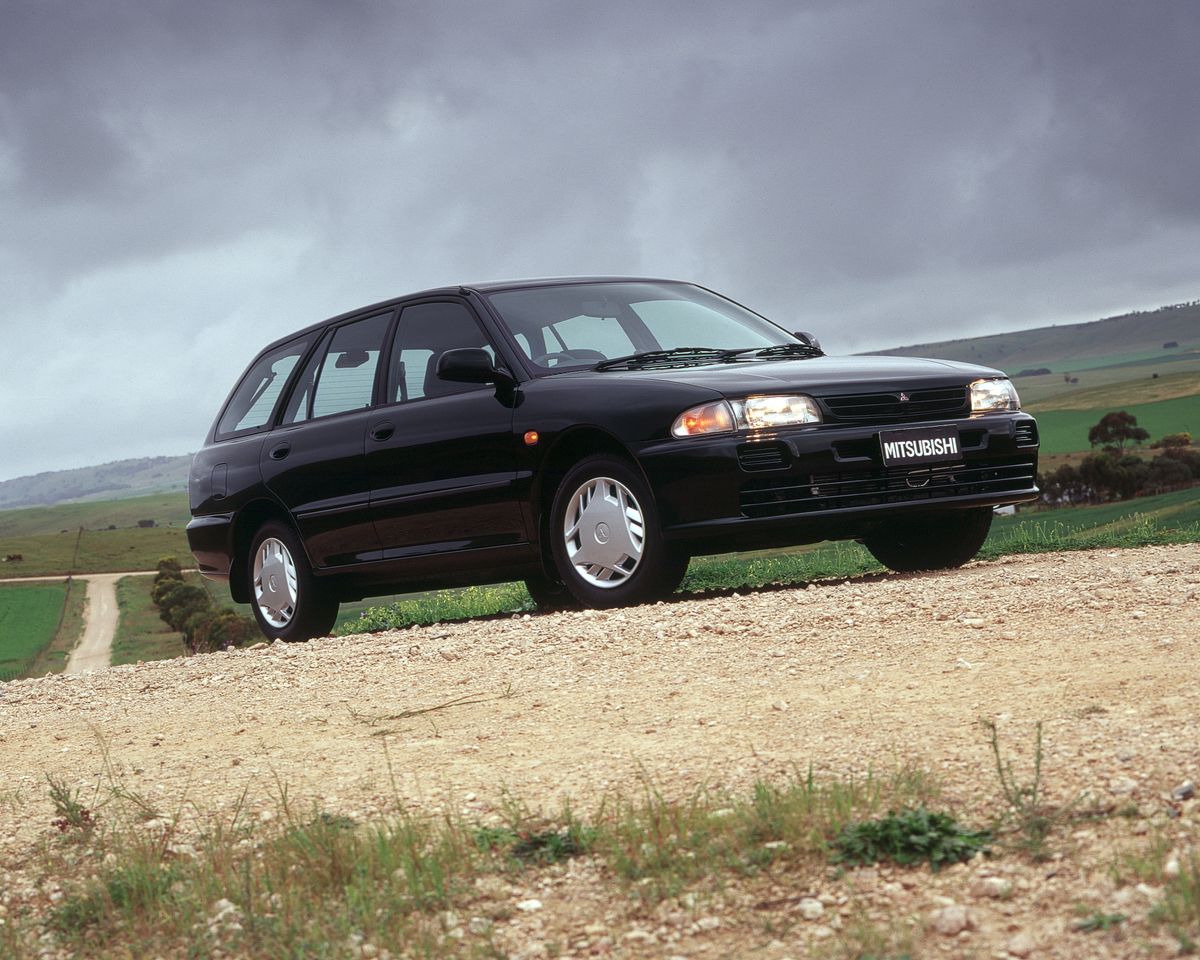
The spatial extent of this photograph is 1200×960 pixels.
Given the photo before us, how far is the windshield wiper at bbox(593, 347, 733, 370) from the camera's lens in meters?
7.75

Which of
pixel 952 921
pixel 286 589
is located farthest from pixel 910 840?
pixel 286 589

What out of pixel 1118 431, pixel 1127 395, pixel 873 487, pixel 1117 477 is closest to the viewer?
pixel 873 487

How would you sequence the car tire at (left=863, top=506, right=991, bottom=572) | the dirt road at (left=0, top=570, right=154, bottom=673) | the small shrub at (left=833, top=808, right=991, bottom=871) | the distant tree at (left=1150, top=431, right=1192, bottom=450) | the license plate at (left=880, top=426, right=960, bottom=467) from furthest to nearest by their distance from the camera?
the dirt road at (left=0, top=570, right=154, bottom=673) < the distant tree at (left=1150, top=431, right=1192, bottom=450) < the car tire at (left=863, top=506, right=991, bottom=572) < the license plate at (left=880, top=426, right=960, bottom=467) < the small shrub at (left=833, top=808, right=991, bottom=871)

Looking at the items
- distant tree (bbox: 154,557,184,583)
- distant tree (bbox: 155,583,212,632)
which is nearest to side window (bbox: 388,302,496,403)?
distant tree (bbox: 155,583,212,632)

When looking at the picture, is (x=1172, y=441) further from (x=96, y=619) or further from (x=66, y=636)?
(x=96, y=619)

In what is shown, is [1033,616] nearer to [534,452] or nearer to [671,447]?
[671,447]

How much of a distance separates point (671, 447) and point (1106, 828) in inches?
150

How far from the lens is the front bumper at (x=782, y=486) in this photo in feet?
22.8

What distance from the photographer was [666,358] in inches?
311

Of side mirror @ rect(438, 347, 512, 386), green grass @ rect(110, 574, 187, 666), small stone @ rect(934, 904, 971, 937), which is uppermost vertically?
side mirror @ rect(438, 347, 512, 386)

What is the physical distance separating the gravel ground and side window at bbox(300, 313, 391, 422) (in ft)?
5.40

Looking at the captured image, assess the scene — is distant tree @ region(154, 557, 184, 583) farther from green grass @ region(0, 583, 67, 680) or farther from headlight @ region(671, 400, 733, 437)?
headlight @ region(671, 400, 733, 437)

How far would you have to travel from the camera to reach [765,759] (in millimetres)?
4238

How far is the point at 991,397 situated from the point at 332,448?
3.80 m
